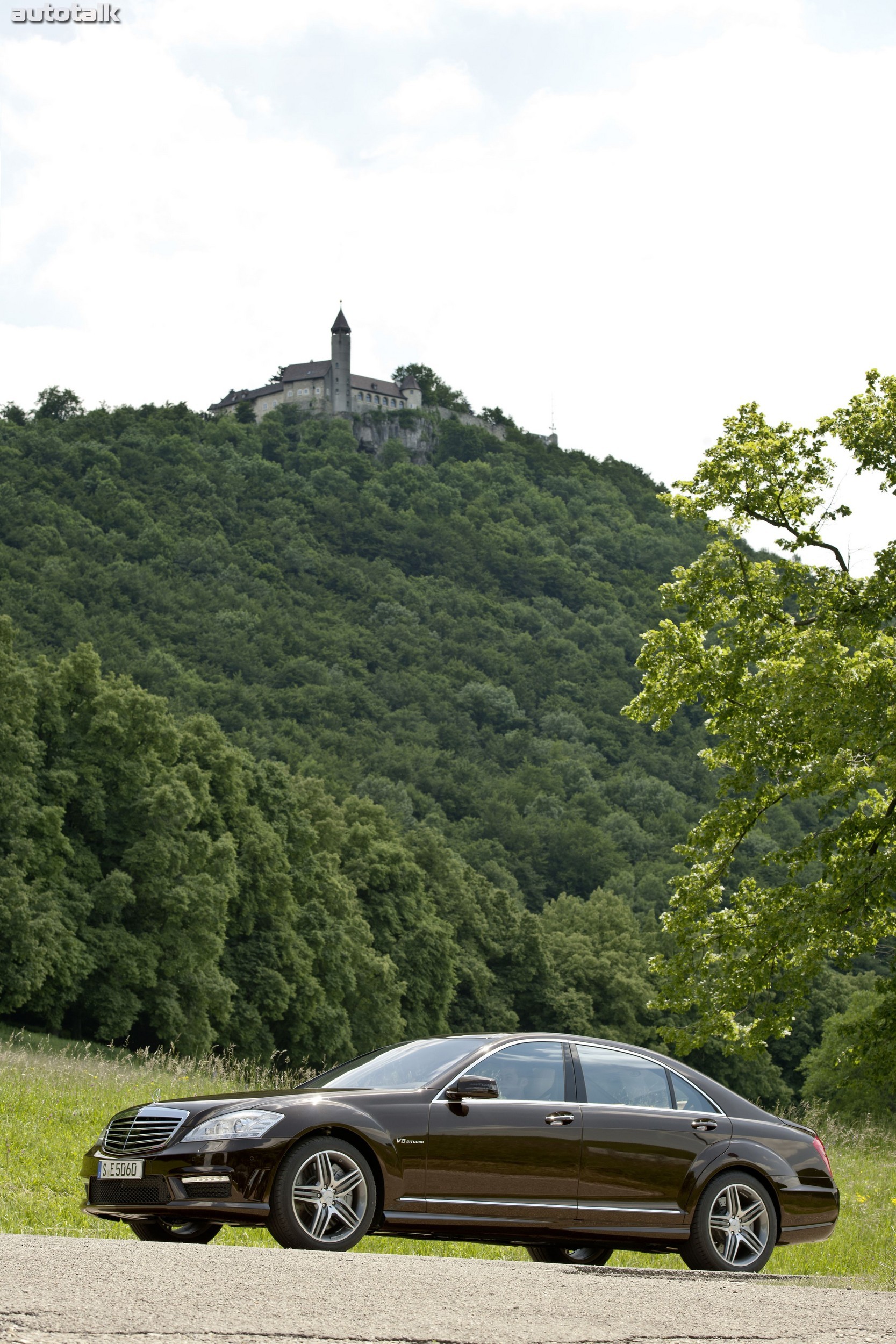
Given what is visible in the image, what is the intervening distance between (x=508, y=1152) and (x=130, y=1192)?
86.5 inches

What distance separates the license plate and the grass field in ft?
3.43

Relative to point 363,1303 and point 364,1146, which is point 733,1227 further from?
point 363,1303

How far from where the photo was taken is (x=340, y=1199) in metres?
8.28

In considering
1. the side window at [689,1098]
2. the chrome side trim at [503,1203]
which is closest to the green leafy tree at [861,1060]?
the side window at [689,1098]

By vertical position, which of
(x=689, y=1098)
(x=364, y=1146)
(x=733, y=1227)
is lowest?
(x=733, y=1227)

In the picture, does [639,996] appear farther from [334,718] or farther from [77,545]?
[77,545]

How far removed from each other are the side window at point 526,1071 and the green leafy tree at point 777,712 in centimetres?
850

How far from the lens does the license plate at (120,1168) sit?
8289 mm

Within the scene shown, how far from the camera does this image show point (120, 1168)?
8414 millimetres

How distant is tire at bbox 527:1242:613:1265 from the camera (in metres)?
9.91

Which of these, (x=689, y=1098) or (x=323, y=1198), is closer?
(x=323, y=1198)

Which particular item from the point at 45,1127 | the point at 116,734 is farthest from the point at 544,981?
the point at 45,1127

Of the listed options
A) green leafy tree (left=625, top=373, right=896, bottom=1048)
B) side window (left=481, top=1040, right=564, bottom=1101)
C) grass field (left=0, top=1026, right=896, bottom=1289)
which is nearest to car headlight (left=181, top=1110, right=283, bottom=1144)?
side window (left=481, top=1040, right=564, bottom=1101)

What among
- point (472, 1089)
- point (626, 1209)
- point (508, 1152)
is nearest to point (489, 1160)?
point (508, 1152)
